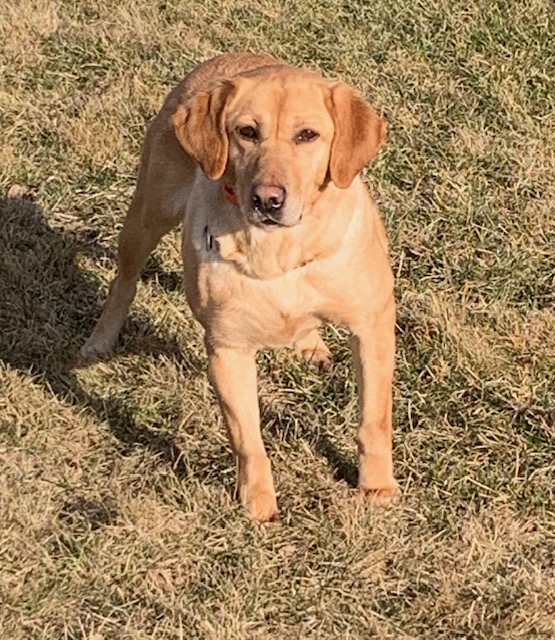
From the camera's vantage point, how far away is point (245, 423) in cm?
412

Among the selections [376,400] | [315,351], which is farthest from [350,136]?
[315,351]

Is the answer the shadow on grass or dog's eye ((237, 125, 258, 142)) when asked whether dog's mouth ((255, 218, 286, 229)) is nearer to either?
dog's eye ((237, 125, 258, 142))

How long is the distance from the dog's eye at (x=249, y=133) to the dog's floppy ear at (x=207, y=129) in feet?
0.19

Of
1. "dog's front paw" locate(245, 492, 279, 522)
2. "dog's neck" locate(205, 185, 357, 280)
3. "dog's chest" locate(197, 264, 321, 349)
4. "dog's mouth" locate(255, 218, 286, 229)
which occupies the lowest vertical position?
"dog's front paw" locate(245, 492, 279, 522)

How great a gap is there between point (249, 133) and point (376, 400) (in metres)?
1.03

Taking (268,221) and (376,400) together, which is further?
(376,400)

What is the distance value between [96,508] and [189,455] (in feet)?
1.35

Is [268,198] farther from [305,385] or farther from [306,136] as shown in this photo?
[305,385]

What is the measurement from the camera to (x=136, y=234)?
16.5 feet

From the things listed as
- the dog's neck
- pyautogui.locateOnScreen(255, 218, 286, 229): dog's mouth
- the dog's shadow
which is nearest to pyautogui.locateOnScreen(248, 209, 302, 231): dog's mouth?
pyautogui.locateOnScreen(255, 218, 286, 229): dog's mouth

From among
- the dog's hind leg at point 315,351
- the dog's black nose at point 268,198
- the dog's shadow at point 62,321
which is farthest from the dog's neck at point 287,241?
the dog's hind leg at point 315,351

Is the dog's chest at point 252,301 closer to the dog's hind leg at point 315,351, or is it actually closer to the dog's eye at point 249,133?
the dog's eye at point 249,133

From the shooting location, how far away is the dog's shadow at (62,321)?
475cm

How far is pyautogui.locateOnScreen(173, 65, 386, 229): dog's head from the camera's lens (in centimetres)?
369
